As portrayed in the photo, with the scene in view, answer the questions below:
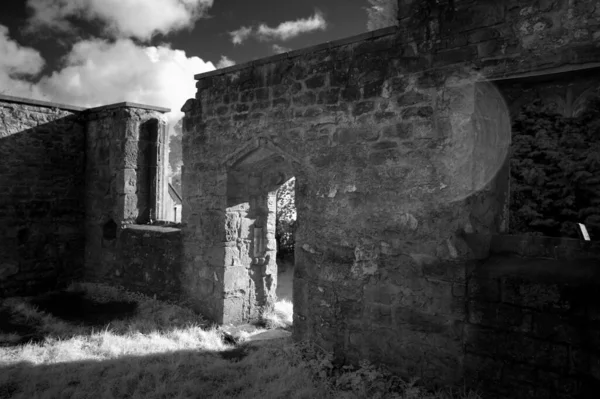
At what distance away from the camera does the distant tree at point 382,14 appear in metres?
14.2

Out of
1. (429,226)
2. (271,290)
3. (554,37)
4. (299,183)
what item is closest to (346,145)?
(299,183)

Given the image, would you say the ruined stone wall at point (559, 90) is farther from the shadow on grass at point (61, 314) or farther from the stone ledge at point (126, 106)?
the stone ledge at point (126, 106)

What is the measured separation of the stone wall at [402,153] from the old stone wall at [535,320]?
0.18 m

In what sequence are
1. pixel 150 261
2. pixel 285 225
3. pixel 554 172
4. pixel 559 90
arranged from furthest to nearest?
pixel 285 225, pixel 554 172, pixel 150 261, pixel 559 90

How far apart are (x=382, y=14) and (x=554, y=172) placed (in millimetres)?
9134

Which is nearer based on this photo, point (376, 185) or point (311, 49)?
point (376, 185)

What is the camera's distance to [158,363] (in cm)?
460

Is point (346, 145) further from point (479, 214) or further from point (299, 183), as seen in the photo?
point (479, 214)

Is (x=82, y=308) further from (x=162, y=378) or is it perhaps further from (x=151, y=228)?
(x=162, y=378)

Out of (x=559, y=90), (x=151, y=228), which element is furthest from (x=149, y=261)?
(x=559, y=90)

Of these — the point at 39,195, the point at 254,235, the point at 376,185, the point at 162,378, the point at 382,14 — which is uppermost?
the point at 382,14

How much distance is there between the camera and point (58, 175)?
325 inches

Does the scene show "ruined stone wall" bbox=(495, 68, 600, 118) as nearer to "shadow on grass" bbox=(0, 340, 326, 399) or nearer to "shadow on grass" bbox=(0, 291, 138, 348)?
"shadow on grass" bbox=(0, 340, 326, 399)

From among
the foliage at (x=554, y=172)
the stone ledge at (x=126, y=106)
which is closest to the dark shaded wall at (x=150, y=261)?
the stone ledge at (x=126, y=106)
